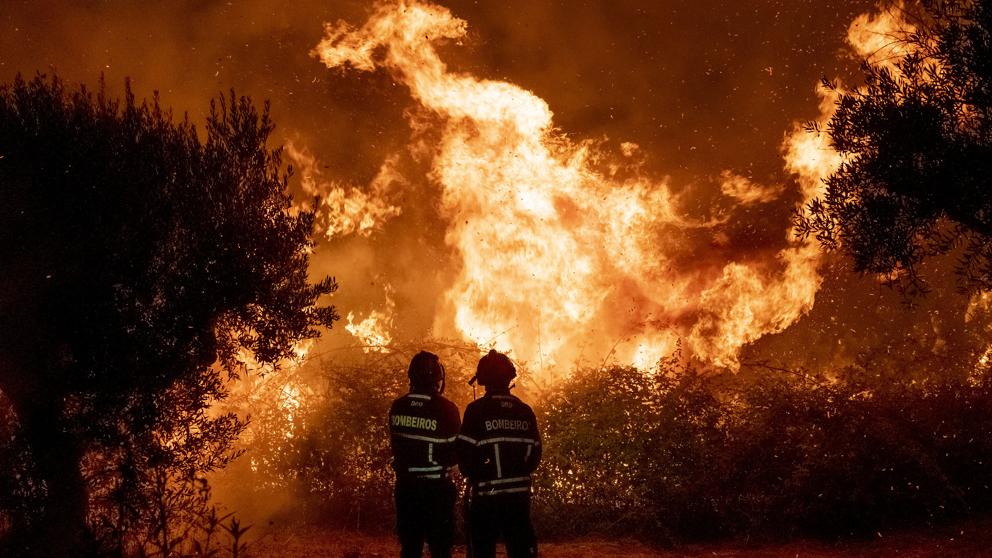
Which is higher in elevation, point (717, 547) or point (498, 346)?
point (498, 346)

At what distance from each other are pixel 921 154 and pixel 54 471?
13.2 m

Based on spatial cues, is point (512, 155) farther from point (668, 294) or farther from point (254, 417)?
point (254, 417)

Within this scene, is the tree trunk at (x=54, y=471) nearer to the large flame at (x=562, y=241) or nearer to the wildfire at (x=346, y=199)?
the large flame at (x=562, y=241)

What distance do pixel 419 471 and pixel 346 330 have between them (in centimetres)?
1689

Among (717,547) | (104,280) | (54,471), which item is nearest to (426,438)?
(104,280)

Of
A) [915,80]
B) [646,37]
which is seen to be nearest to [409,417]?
[915,80]

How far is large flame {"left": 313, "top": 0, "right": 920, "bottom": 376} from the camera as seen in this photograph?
2036 centimetres

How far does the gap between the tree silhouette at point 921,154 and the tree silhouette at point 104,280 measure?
939 centimetres

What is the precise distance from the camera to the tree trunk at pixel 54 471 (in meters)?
9.68

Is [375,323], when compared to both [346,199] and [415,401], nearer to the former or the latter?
[346,199]

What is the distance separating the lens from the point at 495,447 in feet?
24.9

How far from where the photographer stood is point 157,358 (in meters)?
10.1

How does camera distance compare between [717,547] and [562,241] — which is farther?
[562,241]

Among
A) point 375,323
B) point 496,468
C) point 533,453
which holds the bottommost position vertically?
point 496,468
